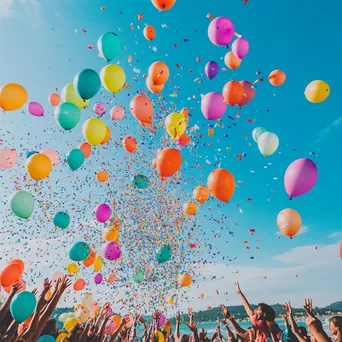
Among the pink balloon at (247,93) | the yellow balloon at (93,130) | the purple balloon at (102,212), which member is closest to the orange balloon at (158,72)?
the yellow balloon at (93,130)

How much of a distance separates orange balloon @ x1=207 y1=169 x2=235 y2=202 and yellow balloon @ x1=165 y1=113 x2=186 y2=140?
122 cm

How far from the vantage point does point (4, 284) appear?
211 inches

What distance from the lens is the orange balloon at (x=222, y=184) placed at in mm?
5625

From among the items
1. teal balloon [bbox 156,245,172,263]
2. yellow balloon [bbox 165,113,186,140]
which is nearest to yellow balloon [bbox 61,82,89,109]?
yellow balloon [bbox 165,113,186,140]

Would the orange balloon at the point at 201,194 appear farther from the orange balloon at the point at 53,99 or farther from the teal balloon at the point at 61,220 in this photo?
the orange balloon at the point at 53,99

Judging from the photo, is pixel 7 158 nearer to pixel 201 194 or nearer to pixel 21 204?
pixel 21 204

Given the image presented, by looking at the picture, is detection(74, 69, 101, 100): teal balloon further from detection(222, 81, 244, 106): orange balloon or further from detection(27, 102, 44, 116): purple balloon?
detection(222, 81, 244, 106): orange balloon

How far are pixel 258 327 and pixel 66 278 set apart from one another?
2.22 m

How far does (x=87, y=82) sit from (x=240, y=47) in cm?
291

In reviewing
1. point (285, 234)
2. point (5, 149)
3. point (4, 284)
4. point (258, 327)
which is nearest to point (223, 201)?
point (285, 234)

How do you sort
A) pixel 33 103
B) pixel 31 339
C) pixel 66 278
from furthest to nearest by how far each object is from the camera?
pixel 33 103 → pixel 66 278 → pixel 31 339

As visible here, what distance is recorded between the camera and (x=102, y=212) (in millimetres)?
7410

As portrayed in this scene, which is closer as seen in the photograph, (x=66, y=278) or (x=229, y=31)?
(x=66, y=278)

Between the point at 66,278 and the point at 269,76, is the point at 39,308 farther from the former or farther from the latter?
the point at 269,76
